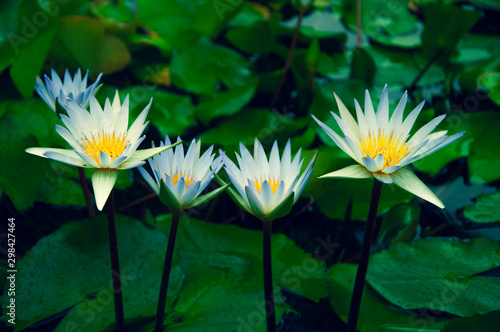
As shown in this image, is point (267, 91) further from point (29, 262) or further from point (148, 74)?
point (29, 262)

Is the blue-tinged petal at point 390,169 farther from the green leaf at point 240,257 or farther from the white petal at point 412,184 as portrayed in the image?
the green leaf at point 240,257

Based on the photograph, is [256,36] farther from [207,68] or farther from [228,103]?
[228,103]

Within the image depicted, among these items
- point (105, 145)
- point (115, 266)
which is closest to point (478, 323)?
point (115, 266)

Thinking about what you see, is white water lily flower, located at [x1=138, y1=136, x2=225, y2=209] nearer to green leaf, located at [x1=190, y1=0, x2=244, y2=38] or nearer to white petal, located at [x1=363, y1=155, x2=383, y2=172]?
white petal, located at [x1=363, y1=155, x2=383, y2=172]

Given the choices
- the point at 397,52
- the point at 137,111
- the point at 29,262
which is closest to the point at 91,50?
the point at 137,111

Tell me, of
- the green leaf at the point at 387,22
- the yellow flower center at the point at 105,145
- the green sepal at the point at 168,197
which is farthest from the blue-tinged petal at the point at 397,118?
the green leaf at the point at 387,22
